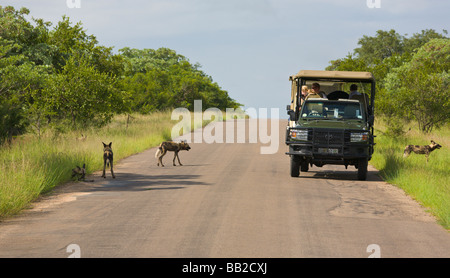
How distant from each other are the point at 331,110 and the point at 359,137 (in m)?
1.62

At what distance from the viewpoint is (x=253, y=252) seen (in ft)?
24.6

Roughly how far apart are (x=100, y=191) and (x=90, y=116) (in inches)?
576

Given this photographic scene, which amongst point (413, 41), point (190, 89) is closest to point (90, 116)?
point (190, 89)

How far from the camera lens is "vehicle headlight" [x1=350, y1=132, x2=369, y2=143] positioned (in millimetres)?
15562

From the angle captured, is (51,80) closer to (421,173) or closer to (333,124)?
(333,124)

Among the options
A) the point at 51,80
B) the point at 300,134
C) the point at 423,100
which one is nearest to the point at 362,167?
the point at 300,134

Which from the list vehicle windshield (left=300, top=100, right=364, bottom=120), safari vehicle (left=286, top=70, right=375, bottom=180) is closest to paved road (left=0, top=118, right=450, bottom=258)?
safari vehicle (left=286, top=70, right=375, bottom=180)

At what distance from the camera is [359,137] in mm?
15570

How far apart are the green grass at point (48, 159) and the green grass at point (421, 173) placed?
291 inches

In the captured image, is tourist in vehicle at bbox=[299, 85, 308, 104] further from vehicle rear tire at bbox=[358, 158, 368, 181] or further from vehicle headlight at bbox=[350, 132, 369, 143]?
vehicle rear tire at bbox=[358, 158, 368, 181]

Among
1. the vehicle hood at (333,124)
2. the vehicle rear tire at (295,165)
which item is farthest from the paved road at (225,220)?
the vehicle hood at (333,124)

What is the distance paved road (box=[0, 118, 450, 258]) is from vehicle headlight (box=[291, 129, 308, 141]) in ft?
3.55

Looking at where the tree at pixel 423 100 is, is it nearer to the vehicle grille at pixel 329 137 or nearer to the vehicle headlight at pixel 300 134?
the vehicle grille at pixel 329 137
